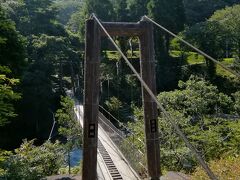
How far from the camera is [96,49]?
565 cm

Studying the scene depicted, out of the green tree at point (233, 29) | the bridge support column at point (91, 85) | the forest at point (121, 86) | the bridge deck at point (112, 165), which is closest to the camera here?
the bridge support column at point (91, 85)

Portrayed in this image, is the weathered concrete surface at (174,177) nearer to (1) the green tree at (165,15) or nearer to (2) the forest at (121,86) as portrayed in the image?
(2) the forest at (121,86)

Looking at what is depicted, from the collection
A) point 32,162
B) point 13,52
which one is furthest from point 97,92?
point 13,52

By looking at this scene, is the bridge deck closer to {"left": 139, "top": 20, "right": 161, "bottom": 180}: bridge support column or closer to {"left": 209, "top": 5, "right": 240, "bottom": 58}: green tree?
{"left": 139, "top": 20, "right": 161, "bottom": 180}: bridge support column

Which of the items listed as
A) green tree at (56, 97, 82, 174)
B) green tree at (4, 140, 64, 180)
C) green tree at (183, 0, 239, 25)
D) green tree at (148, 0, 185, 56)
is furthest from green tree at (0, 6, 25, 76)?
green tree at (183, 0, 239, 25)

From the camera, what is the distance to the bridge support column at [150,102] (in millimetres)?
6141

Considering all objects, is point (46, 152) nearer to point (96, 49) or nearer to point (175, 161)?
point (175, 161)

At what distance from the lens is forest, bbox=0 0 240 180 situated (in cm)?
1081

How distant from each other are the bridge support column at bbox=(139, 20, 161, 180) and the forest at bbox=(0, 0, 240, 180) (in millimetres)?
784

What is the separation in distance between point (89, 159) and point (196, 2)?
35.2 m

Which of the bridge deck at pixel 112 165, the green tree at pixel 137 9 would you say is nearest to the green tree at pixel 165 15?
the green tree at pixel 137 9

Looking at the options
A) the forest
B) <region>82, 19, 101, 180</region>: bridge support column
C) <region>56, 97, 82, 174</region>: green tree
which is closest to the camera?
<region>82, 19, 101, 180</region>: bridge support column

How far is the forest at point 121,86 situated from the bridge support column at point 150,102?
2.57 ft

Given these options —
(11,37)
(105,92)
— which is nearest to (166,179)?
(11,37)
